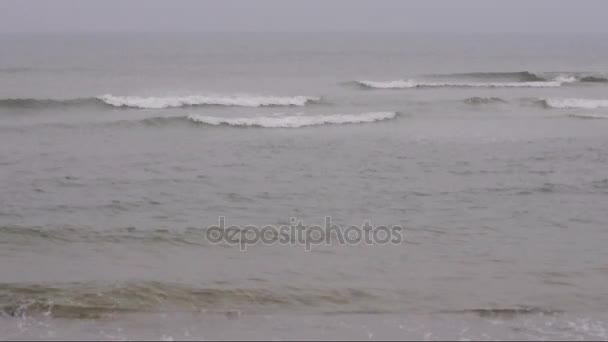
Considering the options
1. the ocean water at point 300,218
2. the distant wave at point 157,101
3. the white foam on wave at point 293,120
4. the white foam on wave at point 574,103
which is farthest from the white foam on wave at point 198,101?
the white foam on wave at point 574,103

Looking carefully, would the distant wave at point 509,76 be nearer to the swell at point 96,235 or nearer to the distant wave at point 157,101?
the distant wave at point 157,101

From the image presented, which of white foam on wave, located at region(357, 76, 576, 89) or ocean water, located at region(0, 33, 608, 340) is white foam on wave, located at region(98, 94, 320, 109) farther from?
white foam on wave, located at region(357, 76, 576, 89)

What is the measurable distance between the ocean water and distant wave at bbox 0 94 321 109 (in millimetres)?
267

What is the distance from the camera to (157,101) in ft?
97.1

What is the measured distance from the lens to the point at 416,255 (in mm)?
10531

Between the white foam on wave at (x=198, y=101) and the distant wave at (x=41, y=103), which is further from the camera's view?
the white foam on wave at (x=198, y=101)

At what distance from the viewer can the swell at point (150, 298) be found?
8.13 m

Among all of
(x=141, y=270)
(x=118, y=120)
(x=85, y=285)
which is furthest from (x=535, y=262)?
(x=118, y=120)

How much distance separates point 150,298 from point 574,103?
83.2 feet

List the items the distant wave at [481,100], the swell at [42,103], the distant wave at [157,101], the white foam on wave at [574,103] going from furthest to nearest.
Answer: the distant wave at [481,100] < the white foam on wave at [574,103] < the distant wave at [157,101] < the swell at [42,103]

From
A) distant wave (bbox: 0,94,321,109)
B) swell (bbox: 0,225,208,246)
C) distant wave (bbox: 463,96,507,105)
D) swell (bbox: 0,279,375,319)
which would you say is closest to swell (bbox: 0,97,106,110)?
distant wave (bbox: 0,94,321,109)

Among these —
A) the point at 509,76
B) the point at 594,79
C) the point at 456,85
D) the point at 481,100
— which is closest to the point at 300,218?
the point at 481,100

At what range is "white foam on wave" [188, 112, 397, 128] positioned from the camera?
79.4 feet

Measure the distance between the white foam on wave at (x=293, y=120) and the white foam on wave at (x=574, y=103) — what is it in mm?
7335
